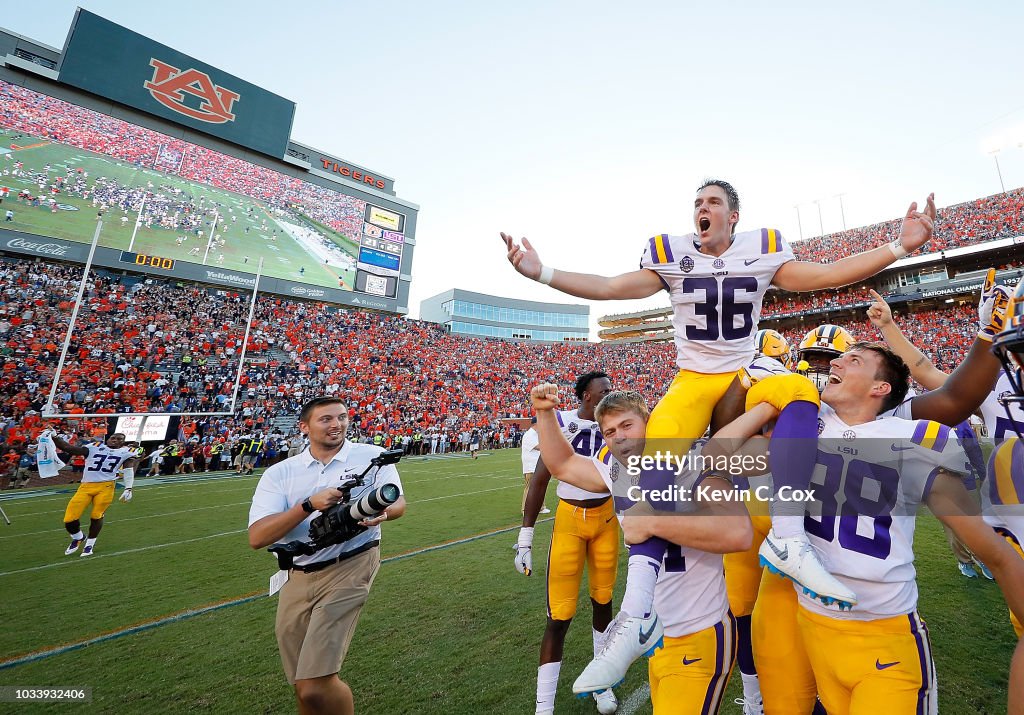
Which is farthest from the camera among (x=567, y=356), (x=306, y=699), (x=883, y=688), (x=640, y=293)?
(x=567, y=356)

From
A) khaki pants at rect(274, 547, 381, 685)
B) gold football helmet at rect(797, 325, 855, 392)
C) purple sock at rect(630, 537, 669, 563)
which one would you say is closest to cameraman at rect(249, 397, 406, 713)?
khaki pants at rect(274, 547, 381, 685)

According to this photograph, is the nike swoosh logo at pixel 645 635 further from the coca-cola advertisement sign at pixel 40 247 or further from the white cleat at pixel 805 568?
the coca-cola advertisement sign at pixel 40 247

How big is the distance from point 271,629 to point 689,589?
4.35 meters

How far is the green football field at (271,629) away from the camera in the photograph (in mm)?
3250

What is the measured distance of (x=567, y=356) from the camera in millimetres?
44094

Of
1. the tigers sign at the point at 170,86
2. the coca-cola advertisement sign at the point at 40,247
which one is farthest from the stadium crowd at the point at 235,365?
the tigers sign at the point at 170,86

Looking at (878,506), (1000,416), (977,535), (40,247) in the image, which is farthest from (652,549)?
(40,247)

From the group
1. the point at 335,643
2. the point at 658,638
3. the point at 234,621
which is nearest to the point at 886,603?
the point at 658,638

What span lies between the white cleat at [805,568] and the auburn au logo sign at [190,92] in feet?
120

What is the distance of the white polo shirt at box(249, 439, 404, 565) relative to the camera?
9.97 feet

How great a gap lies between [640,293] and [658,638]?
196cm

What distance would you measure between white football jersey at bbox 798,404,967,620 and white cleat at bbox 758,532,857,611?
80 millimetres

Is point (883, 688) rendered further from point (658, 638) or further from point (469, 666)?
point (469, 666)

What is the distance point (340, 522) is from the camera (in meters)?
2.76
